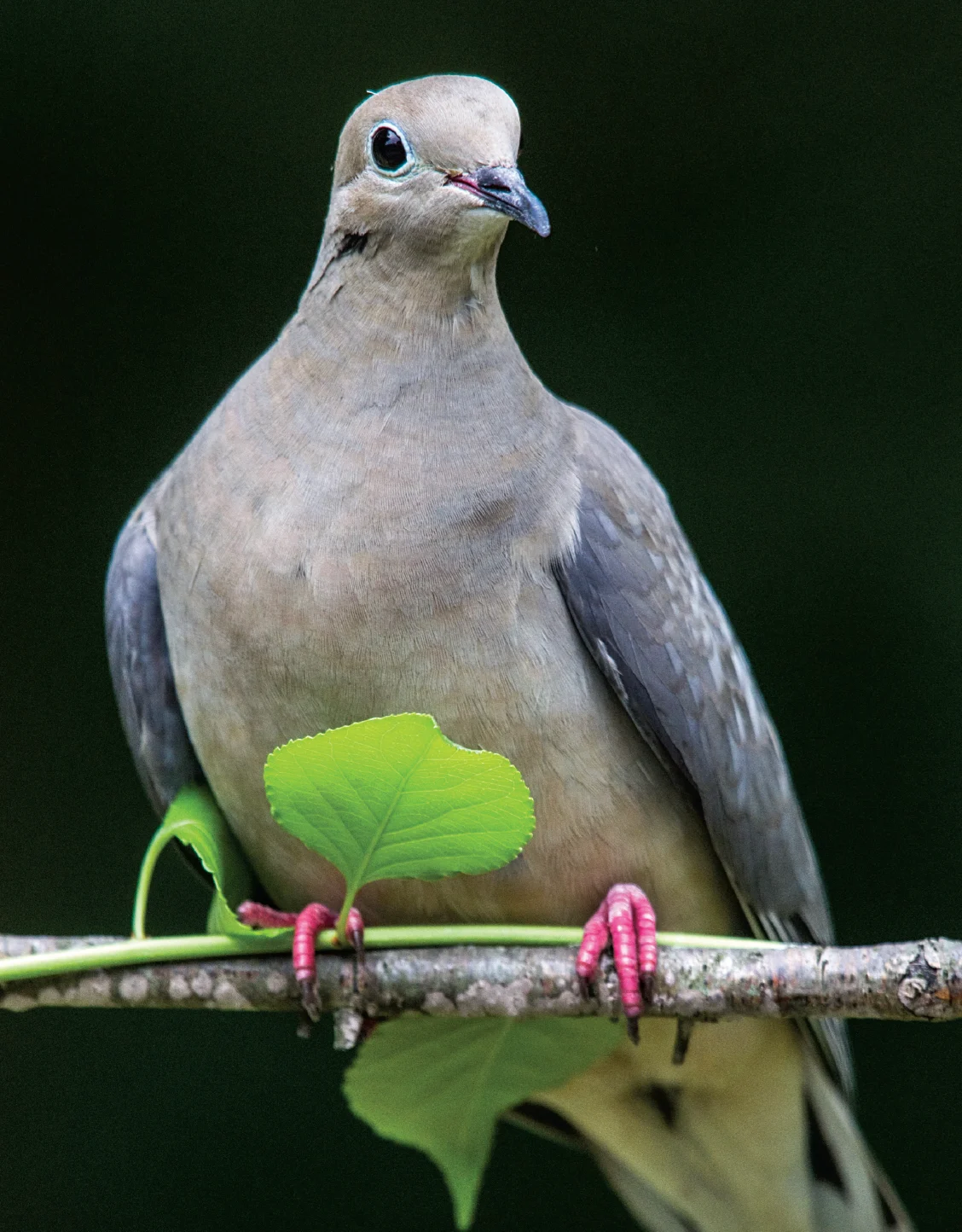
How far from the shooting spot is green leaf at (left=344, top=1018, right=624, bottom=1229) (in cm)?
181

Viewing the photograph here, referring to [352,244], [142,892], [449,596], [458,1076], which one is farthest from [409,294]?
[458,1076]

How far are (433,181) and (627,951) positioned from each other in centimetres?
87

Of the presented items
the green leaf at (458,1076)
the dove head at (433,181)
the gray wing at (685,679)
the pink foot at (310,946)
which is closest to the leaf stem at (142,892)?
the pink foot at (310,946)

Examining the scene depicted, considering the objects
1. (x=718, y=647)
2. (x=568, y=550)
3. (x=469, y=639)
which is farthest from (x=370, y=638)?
(x=718, y=647)

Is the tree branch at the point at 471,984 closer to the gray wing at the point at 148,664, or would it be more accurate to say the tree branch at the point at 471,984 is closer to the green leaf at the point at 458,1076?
the green leaf at the point at 458,1076

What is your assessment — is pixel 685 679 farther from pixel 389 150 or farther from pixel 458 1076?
pixel 389 150

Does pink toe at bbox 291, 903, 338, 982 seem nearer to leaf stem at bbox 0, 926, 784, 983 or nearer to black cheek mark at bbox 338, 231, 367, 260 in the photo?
leaf stem at bbox 0, 926, 784, 983

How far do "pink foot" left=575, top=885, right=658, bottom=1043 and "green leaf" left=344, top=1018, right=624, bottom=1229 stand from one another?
182 mm

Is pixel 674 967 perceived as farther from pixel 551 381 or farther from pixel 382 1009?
pixel 551 381

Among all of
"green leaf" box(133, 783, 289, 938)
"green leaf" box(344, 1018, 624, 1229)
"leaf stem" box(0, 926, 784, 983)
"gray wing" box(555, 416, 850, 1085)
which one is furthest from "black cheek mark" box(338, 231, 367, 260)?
"green leaf" box(344, 1018, 624, 1229)

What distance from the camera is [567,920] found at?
1904 mm

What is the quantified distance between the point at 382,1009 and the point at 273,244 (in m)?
1.83

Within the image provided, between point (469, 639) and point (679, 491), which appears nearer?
point (469, 639)

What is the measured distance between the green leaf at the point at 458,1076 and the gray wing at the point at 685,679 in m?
0.31
